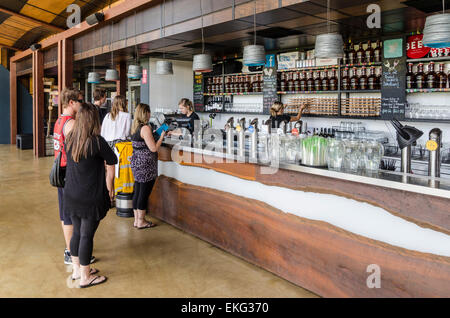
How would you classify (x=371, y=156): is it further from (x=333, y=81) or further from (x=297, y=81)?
(x=297, y=81)

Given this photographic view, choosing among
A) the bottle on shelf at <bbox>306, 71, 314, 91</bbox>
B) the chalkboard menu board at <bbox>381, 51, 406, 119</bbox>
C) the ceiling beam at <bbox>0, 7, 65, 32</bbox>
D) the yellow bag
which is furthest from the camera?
the ceiling beam at <bbox>0, 7, 65, 32</bbox>

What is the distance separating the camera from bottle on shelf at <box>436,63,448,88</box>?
213 inches

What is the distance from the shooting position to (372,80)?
612 centimetres

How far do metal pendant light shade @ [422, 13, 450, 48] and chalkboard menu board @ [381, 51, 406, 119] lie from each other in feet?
9.74

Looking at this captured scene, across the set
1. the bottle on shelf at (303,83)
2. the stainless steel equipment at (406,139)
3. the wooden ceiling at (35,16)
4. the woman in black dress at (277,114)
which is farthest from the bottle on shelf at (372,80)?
the wooden ceiling at (35,16)

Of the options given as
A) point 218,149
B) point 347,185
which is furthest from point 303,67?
point 347,185

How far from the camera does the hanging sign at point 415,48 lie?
5.52 m

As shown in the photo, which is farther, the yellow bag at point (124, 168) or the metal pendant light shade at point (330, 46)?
the yellow bag at point (124, 168)

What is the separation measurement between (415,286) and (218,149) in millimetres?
2417

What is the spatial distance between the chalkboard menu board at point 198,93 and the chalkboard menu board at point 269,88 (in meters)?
2.07

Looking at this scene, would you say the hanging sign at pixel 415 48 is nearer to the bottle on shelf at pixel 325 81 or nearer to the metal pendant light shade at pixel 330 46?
the bottle on shelf at pixel 325 81

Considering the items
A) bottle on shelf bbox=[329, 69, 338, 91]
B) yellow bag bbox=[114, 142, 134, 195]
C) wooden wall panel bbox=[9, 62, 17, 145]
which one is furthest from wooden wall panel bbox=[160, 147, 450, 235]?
wooden wall panel bbox=[9, 62, 17, 145]

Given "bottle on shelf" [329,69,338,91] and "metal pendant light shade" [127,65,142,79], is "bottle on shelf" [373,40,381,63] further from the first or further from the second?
"metal pendant light shade" [127,65,142,79]
